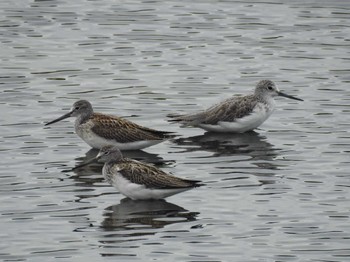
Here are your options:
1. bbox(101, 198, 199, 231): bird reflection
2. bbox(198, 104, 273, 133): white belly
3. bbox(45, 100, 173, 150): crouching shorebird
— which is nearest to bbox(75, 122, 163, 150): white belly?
bbox(45, 100, 173, 150): crouching shorebird

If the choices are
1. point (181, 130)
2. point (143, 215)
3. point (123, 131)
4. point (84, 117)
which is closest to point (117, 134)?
point (123, 131)

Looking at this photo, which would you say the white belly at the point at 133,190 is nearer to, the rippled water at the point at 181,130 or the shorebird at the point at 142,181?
the shorebird at the point at 142,181

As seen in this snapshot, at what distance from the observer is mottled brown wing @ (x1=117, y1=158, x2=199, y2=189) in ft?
62.4

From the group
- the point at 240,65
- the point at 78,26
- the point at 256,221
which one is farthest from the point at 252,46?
the point at 256,221

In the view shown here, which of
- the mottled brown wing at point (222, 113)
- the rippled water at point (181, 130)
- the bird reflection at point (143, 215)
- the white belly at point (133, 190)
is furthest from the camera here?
the mottled brown wing at point (222, 113)

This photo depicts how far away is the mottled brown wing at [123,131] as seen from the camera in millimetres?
22359

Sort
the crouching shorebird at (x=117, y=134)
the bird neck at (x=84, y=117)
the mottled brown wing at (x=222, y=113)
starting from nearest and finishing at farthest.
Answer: the crouching shorebird at (x=117, y=134) → the bird neck at (x=84, y=117) → the mottled brown wing at (x=222, y=113)

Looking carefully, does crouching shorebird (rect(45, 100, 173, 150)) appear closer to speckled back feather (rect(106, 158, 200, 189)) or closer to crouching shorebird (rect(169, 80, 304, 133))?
crouching shorebird (rect(169, 80, 304, 133))

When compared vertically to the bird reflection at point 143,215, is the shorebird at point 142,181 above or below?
above

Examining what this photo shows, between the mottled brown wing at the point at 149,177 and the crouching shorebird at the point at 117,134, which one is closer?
the mottled brown wing at the point at 149,177

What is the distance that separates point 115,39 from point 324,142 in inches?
381

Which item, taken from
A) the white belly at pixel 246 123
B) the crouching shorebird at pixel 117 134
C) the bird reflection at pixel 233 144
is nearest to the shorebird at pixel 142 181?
the crouching shorebird at pixel 117 134

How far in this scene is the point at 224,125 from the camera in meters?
23.9

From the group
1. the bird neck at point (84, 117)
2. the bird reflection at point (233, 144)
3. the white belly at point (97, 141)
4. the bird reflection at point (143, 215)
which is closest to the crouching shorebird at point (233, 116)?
the bird reflection at point (233, 144)
